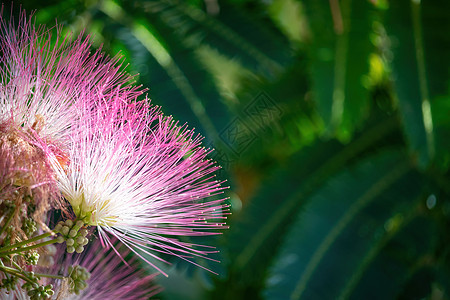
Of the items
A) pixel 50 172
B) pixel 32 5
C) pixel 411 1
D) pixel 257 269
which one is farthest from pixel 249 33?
pixel 50 172

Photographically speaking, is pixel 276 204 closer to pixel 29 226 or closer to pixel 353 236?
pixel 353 236

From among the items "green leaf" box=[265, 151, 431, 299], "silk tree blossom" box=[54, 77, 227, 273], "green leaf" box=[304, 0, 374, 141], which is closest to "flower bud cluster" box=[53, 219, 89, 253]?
"silk tree blossom" box=[54, 77, 227, 273]

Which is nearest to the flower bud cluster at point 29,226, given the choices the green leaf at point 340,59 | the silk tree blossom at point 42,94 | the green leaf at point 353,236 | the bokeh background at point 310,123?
the silk tree blossom at point 42,94

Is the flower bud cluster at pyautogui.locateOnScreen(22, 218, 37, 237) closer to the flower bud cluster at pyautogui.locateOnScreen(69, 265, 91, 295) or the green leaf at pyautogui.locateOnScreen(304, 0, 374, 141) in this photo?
the flower bud cluster at pyautogui.locateOnScreen(69, 265, 91, 295)

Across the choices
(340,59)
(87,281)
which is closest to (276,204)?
(340,59)

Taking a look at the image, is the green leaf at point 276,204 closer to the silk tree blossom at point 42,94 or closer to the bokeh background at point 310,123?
the bokeh background at point 310,123

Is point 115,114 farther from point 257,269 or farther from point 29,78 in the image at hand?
point 257,269

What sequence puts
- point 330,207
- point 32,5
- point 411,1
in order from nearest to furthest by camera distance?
point 32,5, point 411,1, point 330,207
